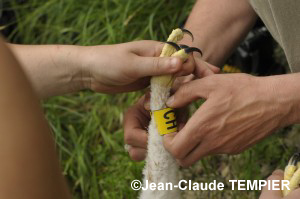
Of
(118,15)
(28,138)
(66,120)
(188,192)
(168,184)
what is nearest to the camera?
(28,138)

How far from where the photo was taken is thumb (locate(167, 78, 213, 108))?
1.03 meters

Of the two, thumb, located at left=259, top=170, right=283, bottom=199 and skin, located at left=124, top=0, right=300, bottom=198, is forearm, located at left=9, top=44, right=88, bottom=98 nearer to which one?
skin, located at left=124, top=0, right=300, bottom=198

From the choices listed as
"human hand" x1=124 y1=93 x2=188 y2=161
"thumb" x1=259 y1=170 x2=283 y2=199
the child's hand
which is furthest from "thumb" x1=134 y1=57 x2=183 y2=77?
"thumb" x1=259 y1=170 x2=283 y2=199

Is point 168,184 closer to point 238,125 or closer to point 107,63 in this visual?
point 238,125

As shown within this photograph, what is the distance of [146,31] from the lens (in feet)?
6.38

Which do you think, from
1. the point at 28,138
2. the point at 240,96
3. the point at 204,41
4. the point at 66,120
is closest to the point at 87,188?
the point at 66,120

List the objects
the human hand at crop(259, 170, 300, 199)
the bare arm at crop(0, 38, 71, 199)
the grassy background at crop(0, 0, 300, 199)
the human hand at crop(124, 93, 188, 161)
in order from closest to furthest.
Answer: the bare arm at crop(0, 38, 71, 199) → the human hand at crop(259, 170, 300, 199) → the human hand at crop(124, 93, 188, 161) → the grassy background at crop(0, 0, 300, 199)

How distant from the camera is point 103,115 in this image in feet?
6.15

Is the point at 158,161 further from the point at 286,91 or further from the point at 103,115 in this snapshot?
the point at 103,115

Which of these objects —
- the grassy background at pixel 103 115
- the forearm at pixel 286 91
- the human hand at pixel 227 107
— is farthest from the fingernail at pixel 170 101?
the grassy background at pixel 103 115

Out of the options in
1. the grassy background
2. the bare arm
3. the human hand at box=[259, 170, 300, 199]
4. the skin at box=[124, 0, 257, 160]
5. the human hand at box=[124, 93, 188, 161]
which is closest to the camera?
the bare arm

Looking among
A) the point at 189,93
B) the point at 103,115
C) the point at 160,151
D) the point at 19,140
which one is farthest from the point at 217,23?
the point at 19,140

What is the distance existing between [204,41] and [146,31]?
0.69 m

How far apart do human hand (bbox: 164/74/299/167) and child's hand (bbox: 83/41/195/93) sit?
6 centimetres
